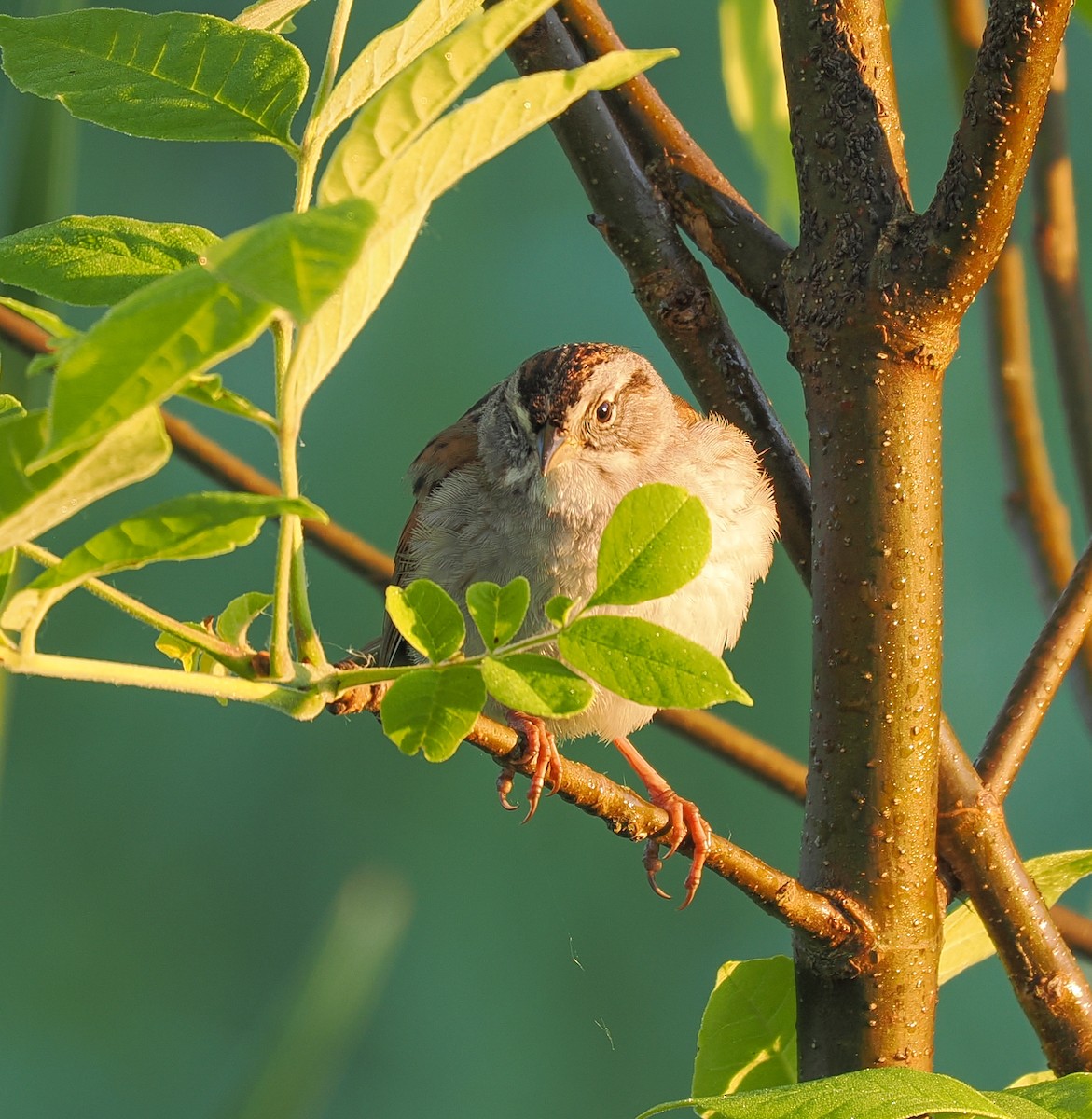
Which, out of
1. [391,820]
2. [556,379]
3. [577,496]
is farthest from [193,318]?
[391,820]

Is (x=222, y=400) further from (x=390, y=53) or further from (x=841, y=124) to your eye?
(x=841, y=124)

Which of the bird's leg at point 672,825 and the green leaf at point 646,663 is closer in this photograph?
the green leaf at point 646,663

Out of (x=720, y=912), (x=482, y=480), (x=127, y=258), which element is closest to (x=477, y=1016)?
(x=720, y=912)

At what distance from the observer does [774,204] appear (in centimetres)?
113

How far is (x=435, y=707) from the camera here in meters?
0.48

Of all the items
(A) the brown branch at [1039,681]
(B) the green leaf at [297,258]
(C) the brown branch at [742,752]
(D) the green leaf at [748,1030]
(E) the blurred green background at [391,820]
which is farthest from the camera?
(E) the blurred green background at [391,820]

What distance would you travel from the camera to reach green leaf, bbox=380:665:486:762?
0.47 m

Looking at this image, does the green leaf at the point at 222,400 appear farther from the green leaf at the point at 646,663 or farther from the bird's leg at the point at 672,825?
the bird's leg at the point at 672,825

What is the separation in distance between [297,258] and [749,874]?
56 cm

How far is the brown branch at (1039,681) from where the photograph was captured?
0.94 metres

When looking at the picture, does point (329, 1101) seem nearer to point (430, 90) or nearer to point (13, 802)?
point (13, 802)

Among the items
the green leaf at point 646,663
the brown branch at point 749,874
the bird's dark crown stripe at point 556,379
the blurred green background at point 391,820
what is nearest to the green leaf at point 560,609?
the green leaf at point 646,663

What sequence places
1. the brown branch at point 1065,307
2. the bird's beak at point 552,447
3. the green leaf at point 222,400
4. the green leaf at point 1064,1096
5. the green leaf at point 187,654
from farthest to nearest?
the bird's beak at point 552,447
the brown branch at point 1065,307
the green leaf at point 187,654
the green leaf at point 1064,1096
the green leaf at point 222,400

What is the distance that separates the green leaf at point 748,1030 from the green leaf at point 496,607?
339 millimetres
